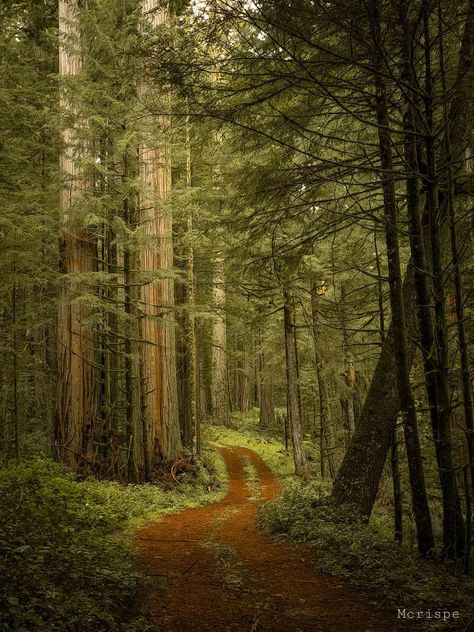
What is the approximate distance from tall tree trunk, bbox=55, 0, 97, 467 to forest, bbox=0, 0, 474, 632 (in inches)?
1.9

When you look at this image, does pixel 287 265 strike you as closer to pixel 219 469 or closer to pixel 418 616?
pixel 418 616

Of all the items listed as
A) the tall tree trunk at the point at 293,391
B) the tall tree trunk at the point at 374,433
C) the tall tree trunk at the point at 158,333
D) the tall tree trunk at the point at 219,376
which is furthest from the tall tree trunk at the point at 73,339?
the tall tree trunk at the point at 219,376

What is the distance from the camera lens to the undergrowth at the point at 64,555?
3.28 meters

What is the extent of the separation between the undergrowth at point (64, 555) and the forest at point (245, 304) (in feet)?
0.10

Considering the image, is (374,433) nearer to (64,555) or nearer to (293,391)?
(64,555)

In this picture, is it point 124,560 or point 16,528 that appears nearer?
point 16,528

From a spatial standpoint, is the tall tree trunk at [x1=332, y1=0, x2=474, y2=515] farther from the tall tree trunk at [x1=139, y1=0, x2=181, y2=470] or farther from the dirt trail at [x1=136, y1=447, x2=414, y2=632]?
the tall tree trunk at [x1=139, y1=0, x2=181, y2=470]

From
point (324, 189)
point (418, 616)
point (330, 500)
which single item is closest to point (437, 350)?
point (418, 616)

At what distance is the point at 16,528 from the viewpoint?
462 centimetres

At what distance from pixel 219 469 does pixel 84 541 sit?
32.9ft

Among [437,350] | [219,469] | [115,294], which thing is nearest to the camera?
[437,350]

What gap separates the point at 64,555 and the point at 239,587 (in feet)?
5.68

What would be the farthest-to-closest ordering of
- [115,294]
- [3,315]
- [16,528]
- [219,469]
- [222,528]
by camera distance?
[219,469] < [3,315] < [115,294] < [222,528] < [16,528]

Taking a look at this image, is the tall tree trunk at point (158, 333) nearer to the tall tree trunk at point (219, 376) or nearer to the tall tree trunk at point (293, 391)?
the tall tree trunk at point (293, 391)
